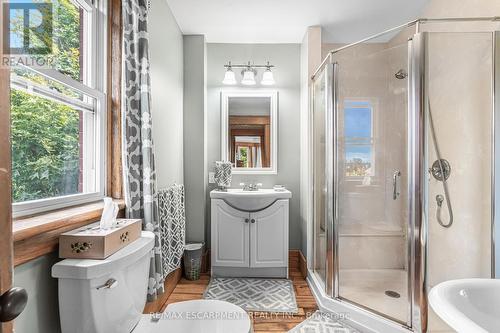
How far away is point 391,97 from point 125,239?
83.1 inches

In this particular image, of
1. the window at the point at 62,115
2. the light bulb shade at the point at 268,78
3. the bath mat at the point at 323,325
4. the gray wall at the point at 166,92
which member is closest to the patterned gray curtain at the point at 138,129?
the window at the point at 62,115

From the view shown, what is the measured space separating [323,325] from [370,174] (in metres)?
1.22

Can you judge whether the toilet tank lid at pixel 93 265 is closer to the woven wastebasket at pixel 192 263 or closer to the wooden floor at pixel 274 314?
the wooden floor at pixel 274 314

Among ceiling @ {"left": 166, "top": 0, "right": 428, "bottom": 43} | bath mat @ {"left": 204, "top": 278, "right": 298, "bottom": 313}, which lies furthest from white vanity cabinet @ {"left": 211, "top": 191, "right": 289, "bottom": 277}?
ceiling @ {"left": 166, "top": 0, "right": 428, "bottom": 43}

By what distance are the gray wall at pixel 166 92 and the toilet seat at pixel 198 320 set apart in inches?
42.1

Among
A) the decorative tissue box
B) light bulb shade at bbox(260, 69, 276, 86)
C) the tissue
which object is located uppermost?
light bulb shade at bbox(260, 69, 276, 86)

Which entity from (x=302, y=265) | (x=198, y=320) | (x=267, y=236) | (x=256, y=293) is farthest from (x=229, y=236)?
(x=198, y=320)

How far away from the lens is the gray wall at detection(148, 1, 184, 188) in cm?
192

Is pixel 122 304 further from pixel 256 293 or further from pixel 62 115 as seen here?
pixel 256 293

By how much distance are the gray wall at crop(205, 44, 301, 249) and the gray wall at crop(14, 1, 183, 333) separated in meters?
0.41

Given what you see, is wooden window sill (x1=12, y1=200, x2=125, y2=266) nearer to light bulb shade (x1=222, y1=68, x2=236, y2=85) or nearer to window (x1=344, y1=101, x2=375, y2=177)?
window (x1=344, y1=101, x2=375, y2=177)

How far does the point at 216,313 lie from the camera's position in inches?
43.5

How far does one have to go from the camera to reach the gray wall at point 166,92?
1.92m

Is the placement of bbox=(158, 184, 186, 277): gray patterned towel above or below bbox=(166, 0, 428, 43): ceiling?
below
